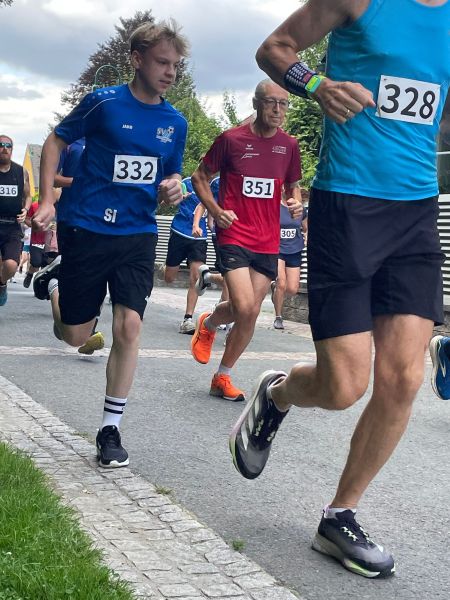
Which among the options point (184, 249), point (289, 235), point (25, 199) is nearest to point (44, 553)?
point (25, 199)

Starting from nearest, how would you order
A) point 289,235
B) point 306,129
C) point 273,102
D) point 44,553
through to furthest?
point 44,553
point 273,102
point 289,235
point 306,129

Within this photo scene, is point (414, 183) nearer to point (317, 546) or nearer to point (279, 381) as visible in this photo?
point (279, 381)

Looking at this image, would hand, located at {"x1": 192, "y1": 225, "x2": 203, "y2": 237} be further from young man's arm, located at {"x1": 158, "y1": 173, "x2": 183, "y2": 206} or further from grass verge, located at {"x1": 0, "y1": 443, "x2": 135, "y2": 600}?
grass verge, located at {"x1": 0, "y1": 443, "x2": 135, "y2": 600}

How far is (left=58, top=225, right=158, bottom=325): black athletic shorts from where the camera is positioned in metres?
5.32

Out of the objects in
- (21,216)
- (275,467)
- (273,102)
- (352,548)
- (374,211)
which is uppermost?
(273,102)

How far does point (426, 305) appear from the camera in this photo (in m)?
3.77

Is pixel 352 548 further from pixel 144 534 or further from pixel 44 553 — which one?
pixel 44 553

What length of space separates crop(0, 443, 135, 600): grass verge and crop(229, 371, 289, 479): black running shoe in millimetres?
682

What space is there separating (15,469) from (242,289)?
3.12m

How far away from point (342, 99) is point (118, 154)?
6.72 feet

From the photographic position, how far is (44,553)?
11.3ft

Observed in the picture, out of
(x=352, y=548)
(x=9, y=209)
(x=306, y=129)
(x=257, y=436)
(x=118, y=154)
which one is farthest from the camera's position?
(x=306, y=129)

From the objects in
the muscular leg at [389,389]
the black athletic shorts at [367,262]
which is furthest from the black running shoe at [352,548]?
the black athletic shorts at [367,262]

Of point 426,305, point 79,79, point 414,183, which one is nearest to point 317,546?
point 426,305
